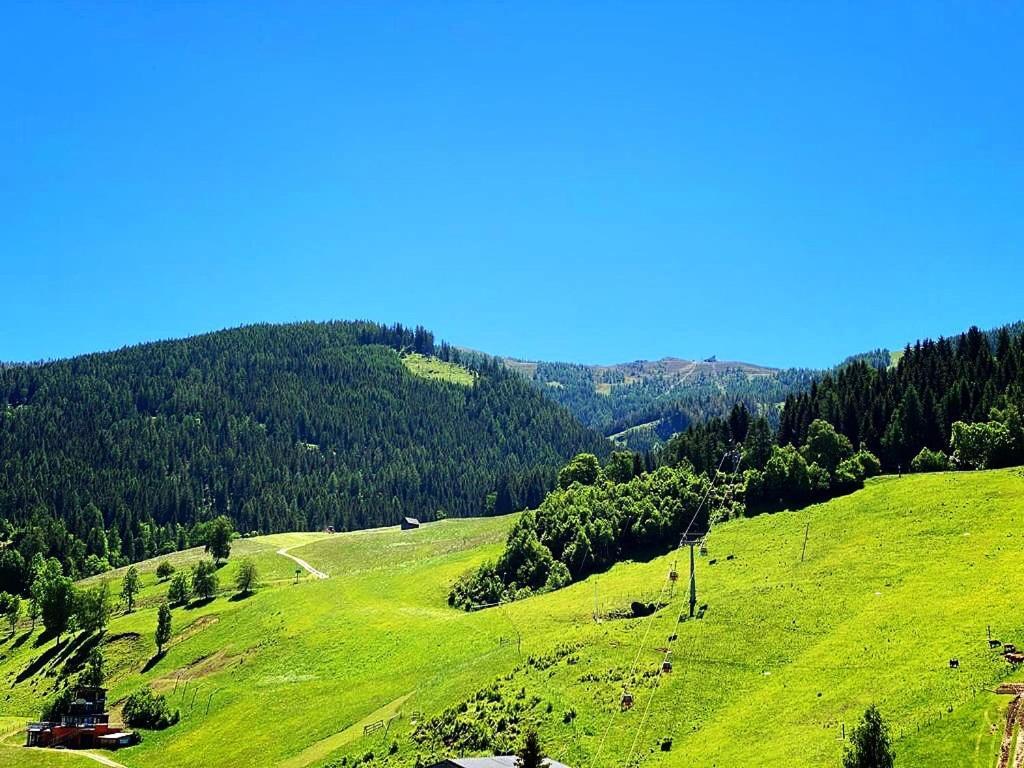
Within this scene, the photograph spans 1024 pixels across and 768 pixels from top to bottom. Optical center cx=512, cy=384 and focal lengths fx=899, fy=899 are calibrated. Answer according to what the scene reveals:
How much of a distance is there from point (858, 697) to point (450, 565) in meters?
92.5

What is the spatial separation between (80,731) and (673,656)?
64064mm

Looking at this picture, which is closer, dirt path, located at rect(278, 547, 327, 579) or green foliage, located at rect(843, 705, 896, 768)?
green foliage, located at rect(843, 705, 896, 768)

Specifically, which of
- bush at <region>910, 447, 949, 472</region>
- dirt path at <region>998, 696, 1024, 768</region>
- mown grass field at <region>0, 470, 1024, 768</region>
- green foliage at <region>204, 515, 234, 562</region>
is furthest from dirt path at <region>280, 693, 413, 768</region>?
green foliage at <region>204, 515, 234, 562</region>

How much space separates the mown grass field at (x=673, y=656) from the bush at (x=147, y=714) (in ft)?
6.50

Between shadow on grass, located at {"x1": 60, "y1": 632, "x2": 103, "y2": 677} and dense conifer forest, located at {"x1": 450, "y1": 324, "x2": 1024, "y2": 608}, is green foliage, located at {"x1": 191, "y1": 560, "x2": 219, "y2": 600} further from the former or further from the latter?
dense conifer forest, located at {"x1": 450, "y1": 324, "x2": 1024, "y2": 608}

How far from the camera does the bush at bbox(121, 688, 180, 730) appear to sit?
335ft

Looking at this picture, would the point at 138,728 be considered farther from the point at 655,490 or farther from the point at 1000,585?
the point at 1000,585

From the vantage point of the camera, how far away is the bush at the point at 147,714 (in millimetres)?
102125

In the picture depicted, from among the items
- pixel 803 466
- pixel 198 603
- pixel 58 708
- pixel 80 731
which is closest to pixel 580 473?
pixel 803 466

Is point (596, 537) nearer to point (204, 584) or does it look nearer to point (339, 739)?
point (339, 739)

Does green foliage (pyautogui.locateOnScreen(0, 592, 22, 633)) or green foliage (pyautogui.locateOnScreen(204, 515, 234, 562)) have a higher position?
green foliage (pyautogui.locateOnScreen(204, 515, 234, 562))

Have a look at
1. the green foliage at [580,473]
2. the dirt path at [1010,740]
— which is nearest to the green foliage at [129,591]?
the green foliage at [580,473]

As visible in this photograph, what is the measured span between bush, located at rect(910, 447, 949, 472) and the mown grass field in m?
7.68

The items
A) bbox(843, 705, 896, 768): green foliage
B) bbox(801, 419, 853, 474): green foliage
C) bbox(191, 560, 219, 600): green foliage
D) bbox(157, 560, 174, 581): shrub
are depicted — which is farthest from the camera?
bbox(157, 560, 174, 581): shrub
